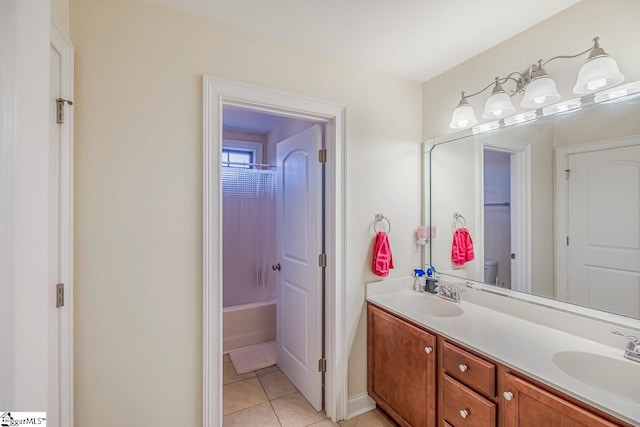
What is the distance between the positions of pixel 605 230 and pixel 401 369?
1278 millimetres

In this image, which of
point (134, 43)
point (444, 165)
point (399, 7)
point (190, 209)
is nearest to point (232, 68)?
point (134, 43)

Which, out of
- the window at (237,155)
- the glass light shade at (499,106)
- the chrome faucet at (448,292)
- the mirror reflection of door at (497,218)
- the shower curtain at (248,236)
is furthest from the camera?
the window at (237,155)

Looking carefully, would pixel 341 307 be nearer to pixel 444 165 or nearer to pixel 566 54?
pixel 444 165

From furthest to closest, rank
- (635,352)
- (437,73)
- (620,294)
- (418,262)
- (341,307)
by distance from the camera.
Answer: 1. (418,262)
2. (437,73)
3. (341,307)
4. (620,294)
5. (635,352)

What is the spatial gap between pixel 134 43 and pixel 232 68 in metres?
0.47

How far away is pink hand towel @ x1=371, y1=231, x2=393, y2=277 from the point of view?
198 cm

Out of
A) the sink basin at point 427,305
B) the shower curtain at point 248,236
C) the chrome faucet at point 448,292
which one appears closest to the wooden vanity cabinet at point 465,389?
the sink basin at point 427,305

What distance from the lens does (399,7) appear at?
1.42m

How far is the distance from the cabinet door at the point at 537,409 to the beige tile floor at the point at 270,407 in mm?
1019

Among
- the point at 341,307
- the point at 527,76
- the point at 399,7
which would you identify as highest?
the point at 399,7

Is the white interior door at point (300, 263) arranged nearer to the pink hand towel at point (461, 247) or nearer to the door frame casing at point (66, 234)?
the pink hand towel at point (461, 247)

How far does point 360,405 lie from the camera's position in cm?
200

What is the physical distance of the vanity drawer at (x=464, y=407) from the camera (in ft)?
4.01

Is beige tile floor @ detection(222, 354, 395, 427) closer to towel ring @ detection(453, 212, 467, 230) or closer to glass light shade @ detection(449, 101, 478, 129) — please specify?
towel ring @ detection(453, 212, 467, 230)
